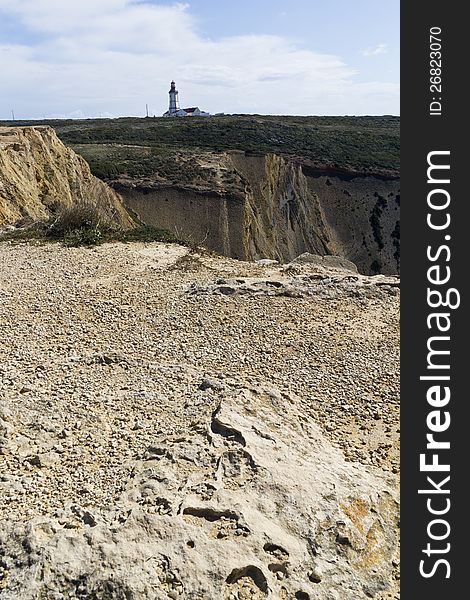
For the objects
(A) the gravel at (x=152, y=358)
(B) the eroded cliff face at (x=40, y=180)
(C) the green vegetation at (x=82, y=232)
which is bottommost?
(A) the gravel at (x=152, y=358)

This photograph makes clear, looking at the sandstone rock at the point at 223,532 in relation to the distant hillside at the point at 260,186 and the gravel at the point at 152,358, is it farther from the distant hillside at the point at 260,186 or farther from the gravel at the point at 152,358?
the distant hillside at the point at 260,186

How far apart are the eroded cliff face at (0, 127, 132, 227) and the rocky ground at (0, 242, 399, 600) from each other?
258 inches

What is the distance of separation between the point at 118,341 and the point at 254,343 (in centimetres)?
163

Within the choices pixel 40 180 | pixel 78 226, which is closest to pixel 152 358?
pixel 78 226

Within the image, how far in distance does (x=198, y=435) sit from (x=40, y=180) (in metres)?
14.3

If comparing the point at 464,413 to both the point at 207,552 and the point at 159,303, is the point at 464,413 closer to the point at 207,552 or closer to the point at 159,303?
the point at 207,552

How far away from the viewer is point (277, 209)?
31375mm

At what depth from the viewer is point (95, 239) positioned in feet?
35.8

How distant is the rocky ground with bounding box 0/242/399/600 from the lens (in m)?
3.79

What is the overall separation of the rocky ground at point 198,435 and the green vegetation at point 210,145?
61.6 ft

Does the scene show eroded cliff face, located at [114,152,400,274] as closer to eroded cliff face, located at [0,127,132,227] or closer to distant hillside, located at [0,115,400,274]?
distant hillside, located at [0,115,400,274]

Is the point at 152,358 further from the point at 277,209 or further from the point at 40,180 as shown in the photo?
the point at 277,209

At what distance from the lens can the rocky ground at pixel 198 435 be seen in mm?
3785

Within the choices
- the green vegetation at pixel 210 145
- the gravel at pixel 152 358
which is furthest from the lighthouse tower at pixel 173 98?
the gravel at pixel 152 358
